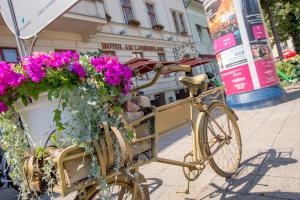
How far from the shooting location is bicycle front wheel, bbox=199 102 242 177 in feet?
10.2

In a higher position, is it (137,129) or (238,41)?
(238,41)

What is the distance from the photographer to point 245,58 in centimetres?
776

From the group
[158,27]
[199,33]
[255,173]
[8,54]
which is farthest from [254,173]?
[199,33]

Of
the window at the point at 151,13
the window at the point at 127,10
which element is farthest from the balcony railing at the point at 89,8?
the window at the point at 151,13

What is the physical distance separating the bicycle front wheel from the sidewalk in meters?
0.14

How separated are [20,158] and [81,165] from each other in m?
0.43

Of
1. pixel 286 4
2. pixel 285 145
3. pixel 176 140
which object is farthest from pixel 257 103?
pixel 286 4

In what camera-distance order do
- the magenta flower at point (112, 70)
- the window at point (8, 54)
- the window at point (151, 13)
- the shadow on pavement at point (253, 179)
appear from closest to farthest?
the magenta flower at point (112, 70) < the shadow on pavement at point (253, 179) < the window at point (8, 54) < the window at point (151, 13)

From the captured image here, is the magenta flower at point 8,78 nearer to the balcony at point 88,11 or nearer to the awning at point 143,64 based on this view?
the awning at point 143,64

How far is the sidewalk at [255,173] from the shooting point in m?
2.98

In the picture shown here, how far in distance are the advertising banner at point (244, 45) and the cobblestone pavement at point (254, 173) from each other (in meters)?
2.19

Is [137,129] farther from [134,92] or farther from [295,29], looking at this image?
[295,29]

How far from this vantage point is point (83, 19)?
446 inches

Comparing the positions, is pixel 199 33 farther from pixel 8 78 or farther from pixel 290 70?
pixel 8 78
